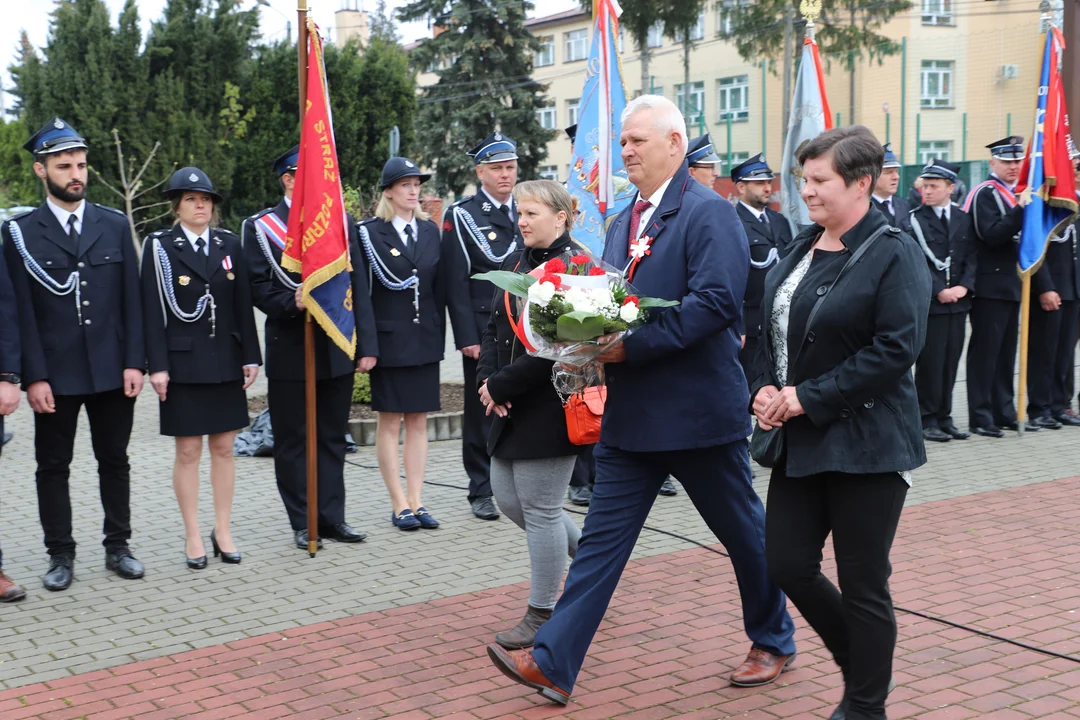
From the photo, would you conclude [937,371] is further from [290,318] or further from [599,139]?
[290,318]

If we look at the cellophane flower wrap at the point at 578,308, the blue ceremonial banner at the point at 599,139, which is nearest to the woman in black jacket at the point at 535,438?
the cellophane flower wrap at the point at 578,308

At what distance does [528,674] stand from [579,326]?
1296 millimetres

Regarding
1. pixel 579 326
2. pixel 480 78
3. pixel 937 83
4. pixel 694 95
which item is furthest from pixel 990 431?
pixel 694 95

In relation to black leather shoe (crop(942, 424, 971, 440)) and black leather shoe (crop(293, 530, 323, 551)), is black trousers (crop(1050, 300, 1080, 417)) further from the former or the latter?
black leather shoe (crop(293, 530, 323, 551))

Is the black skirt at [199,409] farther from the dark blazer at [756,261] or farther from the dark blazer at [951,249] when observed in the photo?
the dark blazer at [951,249]

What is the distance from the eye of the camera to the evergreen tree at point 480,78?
38.0 metres

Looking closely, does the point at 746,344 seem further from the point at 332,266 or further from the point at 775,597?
the point at 775,597

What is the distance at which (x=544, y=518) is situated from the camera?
488cm

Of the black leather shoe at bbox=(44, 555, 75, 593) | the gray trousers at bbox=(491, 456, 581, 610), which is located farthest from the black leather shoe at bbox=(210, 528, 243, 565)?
the gray trousers at bbox=(491, 456, 581, 610)

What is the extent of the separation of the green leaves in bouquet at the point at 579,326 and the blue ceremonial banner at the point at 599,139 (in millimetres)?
3330

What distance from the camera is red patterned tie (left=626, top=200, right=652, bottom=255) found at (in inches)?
169

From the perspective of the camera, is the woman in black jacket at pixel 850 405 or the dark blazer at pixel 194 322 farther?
the dark blazer at pixel 194 322

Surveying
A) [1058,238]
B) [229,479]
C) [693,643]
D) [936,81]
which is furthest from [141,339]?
[936,81]

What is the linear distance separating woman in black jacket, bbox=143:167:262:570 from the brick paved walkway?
1.43 metres
